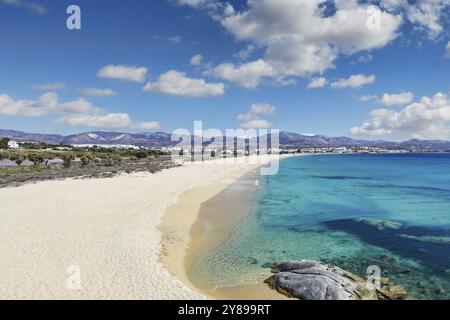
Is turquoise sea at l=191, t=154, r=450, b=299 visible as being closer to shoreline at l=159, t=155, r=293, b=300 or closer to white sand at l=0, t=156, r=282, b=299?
shoreline at l=159, t=155, r=293, b=300

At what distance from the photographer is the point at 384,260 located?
16.2 meters

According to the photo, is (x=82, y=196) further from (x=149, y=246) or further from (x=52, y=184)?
(x=149, y=246)

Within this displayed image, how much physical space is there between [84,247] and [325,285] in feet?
34.0

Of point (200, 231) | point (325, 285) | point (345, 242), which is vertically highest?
point (325, 285)

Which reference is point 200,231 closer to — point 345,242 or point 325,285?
point 345,242

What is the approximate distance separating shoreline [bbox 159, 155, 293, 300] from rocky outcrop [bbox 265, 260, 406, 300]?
512mm

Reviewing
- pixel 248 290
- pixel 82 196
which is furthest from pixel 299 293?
pixel 82 196

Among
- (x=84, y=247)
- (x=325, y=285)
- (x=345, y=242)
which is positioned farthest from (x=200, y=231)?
(x=325, y=285)

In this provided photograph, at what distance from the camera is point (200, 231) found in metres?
21.2

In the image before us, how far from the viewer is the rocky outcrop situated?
1138 cm

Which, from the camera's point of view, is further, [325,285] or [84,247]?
[84,247]

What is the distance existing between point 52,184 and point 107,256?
26774mm

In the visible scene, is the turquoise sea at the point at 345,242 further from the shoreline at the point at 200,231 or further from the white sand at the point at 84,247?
the white sand at the point at 84,247

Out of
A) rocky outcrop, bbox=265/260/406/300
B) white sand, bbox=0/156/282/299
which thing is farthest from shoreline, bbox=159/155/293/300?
white sand, bbox=0/156/282/299
